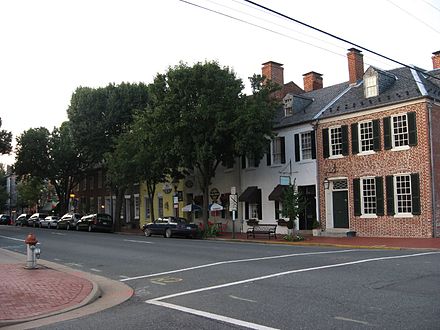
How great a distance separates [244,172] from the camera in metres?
34.0

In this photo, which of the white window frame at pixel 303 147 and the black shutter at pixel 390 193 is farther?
the white window frame at pixel 303 147

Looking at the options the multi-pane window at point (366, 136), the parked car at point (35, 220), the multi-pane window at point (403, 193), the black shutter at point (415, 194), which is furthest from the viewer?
the parked car at point (35, 220)

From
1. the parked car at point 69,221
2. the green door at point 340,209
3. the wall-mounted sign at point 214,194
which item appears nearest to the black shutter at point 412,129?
the green door at point 340,209

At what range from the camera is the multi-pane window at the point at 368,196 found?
2605 centimetres

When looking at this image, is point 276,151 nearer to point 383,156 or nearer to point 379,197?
point 383,156

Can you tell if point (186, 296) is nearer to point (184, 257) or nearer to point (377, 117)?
point (184, 257)

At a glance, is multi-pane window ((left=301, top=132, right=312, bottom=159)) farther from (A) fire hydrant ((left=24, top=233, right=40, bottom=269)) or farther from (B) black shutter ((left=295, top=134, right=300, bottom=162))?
(A) fire hydrant ((left=24, top=233, right=40, bottom=269))

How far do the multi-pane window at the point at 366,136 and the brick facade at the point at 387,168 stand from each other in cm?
33

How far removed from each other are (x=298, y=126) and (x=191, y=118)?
6.85 m

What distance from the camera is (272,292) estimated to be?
959 cm

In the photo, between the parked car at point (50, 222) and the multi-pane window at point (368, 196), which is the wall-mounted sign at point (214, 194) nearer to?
the multi-pane window at point (368, 196)

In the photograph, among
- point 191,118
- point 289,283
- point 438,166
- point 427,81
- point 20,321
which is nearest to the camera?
point 20,321

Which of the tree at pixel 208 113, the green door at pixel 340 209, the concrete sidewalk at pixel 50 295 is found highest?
the tree at pixel 208 113

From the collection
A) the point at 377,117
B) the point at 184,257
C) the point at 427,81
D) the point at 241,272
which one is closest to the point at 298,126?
the point at 377,117
